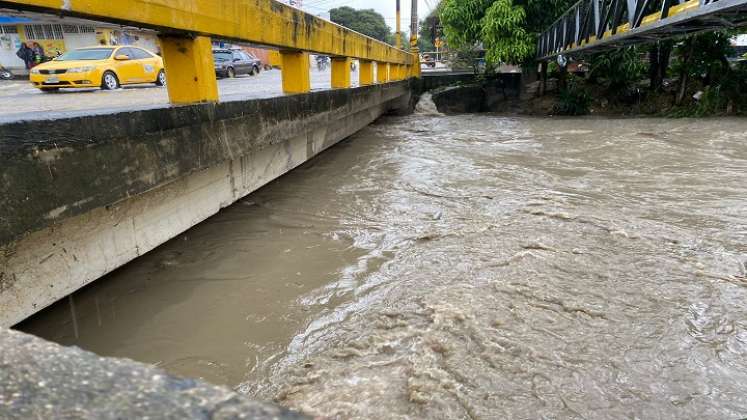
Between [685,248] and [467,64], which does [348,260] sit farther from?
[467,64]

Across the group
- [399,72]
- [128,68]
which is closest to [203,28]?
[128,68]

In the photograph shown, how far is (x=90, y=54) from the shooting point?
10328mm

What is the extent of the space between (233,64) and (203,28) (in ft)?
56.7

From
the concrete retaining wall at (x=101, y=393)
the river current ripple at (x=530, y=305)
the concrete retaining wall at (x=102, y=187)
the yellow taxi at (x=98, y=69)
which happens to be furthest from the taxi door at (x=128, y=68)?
the concrete retaining wall at (x=101, y=393)

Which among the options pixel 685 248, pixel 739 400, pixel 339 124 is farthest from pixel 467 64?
pixel 739 400

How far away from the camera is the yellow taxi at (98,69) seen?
933 cm

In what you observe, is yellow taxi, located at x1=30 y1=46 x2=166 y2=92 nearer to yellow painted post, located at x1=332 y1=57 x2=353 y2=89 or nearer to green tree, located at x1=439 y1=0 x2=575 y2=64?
yellow painted post, located at x1=332 y1=57 x2=353 y2=89

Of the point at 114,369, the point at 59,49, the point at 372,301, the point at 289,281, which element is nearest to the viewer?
the point at 114,369

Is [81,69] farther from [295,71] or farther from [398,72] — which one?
[295,71]

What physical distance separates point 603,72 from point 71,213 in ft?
45.7

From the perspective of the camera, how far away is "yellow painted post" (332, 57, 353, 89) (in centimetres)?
606

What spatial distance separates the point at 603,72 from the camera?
12.8m

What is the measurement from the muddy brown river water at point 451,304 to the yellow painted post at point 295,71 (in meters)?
1.05

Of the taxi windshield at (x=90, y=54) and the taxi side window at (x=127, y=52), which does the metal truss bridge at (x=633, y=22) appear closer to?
the taxi side window at (x=127, y=52)
